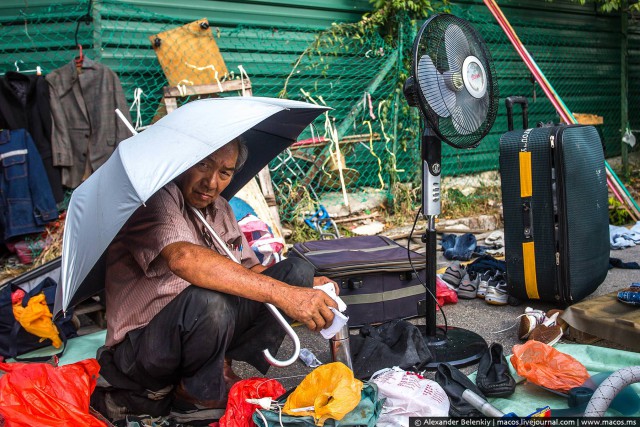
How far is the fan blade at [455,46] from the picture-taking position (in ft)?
10.3

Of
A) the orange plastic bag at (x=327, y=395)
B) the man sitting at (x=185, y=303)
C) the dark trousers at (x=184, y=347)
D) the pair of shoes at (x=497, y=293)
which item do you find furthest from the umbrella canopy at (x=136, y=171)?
the pair of shoes at (x=497, y=293)

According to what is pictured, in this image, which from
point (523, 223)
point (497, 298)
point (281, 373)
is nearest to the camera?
point (281, 373)

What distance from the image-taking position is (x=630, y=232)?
5820mm

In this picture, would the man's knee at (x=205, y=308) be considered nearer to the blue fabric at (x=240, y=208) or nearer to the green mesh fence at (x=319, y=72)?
the blue fabric at (x=240, y=208)

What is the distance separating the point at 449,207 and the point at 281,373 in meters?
4.35

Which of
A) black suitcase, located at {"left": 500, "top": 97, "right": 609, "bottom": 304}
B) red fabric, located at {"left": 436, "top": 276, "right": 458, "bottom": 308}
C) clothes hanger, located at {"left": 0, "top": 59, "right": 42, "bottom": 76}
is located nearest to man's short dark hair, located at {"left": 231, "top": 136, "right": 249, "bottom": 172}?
black suitcase, located at {"left": 500, "top": 97, "right": 609, "bottom": 304}

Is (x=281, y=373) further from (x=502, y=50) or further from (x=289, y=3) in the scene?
(x=502, y=50)

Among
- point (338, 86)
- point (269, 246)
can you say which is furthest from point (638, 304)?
point (338, 86)

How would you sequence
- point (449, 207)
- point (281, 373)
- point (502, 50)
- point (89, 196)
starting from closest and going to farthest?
point (89, 196)
point (281, 373)
point (449, 207)
point (502, 50)

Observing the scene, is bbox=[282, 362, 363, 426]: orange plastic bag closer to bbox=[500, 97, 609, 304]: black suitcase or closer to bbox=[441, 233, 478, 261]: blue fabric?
bbox=[500, 97, 609, 304]: black suitcase

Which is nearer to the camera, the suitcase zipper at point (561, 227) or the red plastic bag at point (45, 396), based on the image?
the red plastic bag at point (45, 396)

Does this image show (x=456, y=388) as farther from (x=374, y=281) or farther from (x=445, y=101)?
(x=445, y=101)

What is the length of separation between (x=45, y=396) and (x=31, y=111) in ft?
11.0

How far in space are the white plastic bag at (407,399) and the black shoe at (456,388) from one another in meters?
0.03
